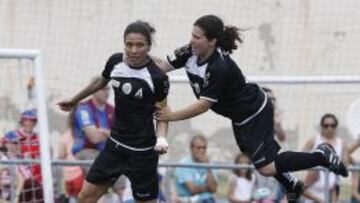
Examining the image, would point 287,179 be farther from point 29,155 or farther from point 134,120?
point 29,155

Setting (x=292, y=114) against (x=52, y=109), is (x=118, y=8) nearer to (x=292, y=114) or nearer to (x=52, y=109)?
(x=52, y=109)

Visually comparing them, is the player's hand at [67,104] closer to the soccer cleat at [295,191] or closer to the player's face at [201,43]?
the player's face at [201,43]

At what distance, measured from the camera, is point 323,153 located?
10531 mm

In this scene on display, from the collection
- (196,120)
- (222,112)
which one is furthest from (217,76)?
(196,120)

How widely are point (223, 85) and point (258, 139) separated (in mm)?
674

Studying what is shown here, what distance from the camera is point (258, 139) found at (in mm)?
10391

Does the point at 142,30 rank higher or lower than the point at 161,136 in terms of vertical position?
higher

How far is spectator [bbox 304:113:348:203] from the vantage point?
12.2m

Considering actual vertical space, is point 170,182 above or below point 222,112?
below

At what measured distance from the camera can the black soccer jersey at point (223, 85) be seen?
991 cm

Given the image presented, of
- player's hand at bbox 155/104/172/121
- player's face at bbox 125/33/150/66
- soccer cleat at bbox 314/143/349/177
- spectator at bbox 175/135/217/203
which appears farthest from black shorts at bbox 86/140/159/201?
spectator at bbox 175/135/217/203

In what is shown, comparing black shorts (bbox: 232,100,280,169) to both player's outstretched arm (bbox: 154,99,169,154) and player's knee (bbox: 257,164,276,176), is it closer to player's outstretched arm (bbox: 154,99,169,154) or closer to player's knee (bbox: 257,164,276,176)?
player's knee (bbox: 257,164,276,176)

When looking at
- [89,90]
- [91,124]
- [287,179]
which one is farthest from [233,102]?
[91,124]

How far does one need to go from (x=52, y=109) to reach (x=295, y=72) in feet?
9.92
